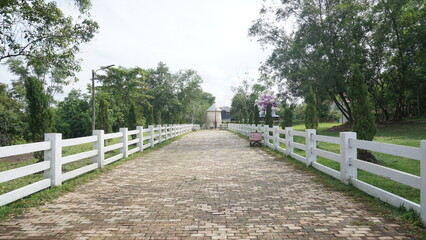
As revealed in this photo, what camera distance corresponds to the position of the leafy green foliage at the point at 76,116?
2759cm

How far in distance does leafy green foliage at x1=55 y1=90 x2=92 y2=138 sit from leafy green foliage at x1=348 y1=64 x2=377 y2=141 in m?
24.7

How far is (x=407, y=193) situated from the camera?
5.10 m

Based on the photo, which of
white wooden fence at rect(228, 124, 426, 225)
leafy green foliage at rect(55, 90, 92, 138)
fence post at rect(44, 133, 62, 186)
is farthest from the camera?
leafy green foliage at rect(55, 90, 92, 138)

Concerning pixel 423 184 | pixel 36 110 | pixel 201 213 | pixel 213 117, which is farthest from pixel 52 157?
pixel 213 117

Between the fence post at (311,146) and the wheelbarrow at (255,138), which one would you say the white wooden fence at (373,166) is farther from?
the wheelbarrow at (255,138)

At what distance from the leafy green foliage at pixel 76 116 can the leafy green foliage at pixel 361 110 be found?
80.9ft

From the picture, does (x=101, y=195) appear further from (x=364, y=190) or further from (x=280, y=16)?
(x=280, y=16)

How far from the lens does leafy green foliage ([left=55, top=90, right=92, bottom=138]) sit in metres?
27.6

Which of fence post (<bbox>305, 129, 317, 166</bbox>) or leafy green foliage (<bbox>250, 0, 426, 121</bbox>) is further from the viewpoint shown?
leafy green foliage (<bbox>250, 0, 426, 121</bbox>)

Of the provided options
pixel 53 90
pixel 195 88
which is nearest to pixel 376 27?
pixel 195 88

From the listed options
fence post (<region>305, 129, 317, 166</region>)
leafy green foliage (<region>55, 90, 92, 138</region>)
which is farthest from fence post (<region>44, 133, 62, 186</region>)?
leafy green foliage (<region>55, 90, 92, 138</region>)

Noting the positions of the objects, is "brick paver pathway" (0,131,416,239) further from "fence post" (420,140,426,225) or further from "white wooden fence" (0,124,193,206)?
"white wooden fence" (0,124,193,206)

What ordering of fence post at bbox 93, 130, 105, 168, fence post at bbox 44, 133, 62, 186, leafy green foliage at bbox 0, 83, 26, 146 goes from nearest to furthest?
fence post at bbox 44, 133, 62, 186, fence post at bbox 93, 130, 105, 168, leafy green foliage at bbox 0, 83, 26, 146

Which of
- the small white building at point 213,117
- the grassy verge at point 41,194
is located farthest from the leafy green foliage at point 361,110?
the small white building at point 213,117
